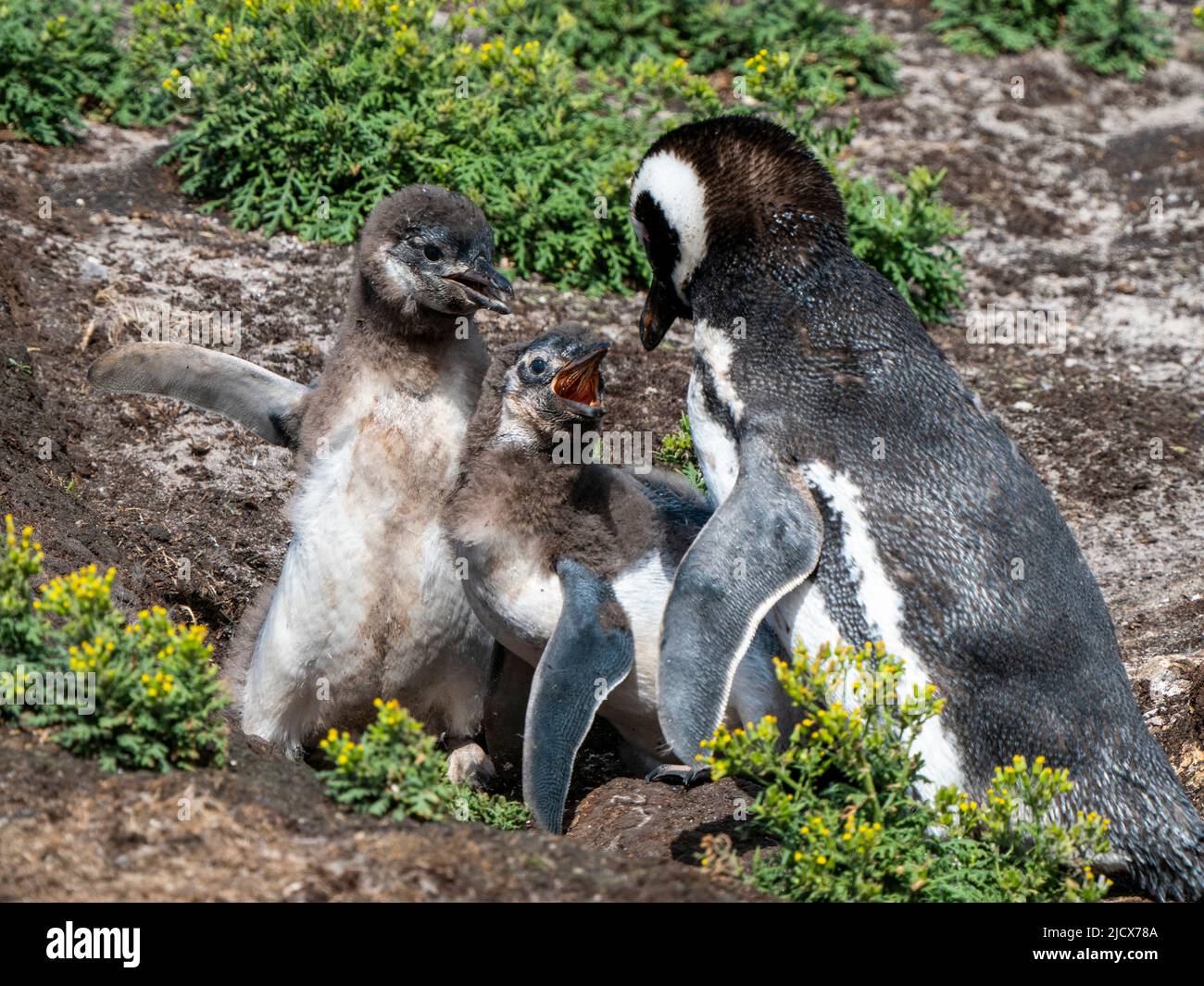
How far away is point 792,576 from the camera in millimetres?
3945

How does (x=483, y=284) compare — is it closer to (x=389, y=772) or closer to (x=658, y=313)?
(x=658, y=313)

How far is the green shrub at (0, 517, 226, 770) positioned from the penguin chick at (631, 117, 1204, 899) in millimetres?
1106

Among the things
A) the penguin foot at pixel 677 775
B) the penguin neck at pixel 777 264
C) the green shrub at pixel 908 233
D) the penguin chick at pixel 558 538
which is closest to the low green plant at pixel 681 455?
the penguin chick at pixel 558 538

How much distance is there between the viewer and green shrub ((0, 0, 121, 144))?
7426mm

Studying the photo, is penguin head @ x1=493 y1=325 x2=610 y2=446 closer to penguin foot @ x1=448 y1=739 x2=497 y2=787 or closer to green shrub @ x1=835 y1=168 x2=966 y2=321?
penguin foot @ x1=448 y1=739 x2=497 y2=787

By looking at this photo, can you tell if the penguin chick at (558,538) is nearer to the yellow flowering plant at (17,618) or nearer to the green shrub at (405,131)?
the yellow flowering plant at (17,618)

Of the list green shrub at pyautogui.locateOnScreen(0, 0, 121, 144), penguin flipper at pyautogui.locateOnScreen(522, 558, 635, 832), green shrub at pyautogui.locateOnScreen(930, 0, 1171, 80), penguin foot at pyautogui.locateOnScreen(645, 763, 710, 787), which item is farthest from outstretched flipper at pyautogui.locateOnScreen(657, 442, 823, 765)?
green shrub at pyautogui.locateOnScreen(930, 0, 1171, 80)

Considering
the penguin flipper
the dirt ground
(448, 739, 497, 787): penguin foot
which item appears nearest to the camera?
the dirt ground

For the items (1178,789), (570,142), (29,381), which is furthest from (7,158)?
(1178,789)

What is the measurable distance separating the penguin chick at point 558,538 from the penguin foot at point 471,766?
0.45 metres

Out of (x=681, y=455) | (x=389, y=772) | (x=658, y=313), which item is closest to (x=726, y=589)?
(x=389, y=772)

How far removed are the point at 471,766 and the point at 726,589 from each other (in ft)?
4.19

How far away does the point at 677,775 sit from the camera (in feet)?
14.9

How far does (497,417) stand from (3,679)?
5.10 feet
